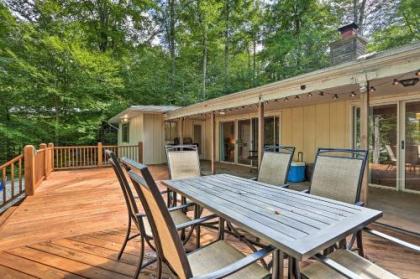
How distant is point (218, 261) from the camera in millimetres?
1559

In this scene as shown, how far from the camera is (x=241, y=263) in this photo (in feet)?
3.83

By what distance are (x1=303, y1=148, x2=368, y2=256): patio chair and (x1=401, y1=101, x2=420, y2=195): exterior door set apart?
3.59 metres

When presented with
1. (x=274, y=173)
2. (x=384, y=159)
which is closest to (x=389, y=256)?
(x=274, y=173)

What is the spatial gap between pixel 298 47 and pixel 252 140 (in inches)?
241

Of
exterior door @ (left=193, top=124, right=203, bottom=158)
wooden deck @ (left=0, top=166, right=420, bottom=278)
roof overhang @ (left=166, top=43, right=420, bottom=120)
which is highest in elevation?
roof overhang @ (left=166, top=43, right=420, bottom=120)

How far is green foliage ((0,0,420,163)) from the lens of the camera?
10078mm

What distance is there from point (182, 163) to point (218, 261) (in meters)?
1.91

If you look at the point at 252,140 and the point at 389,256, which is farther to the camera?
the point at 252,140

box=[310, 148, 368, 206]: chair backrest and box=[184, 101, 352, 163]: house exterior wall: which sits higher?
box=[184, 101, 352, 163]: house exterior wall

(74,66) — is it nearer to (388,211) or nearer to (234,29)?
(234,29)

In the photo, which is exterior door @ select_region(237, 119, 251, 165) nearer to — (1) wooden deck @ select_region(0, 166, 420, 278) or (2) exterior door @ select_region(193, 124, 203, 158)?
(2) exterior door @ select_region(193, 124, 203, 158)

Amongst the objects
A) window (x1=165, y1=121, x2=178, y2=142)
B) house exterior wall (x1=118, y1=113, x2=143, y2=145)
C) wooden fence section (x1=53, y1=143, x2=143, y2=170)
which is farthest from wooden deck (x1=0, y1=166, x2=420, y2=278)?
window (x1=165, y1=121, x2=178, y2=142)

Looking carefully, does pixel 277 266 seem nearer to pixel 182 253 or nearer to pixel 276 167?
pixel 182 253

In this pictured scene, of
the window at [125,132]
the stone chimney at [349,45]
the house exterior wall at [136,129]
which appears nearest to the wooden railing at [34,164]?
the house exterior wall at [136,129]
